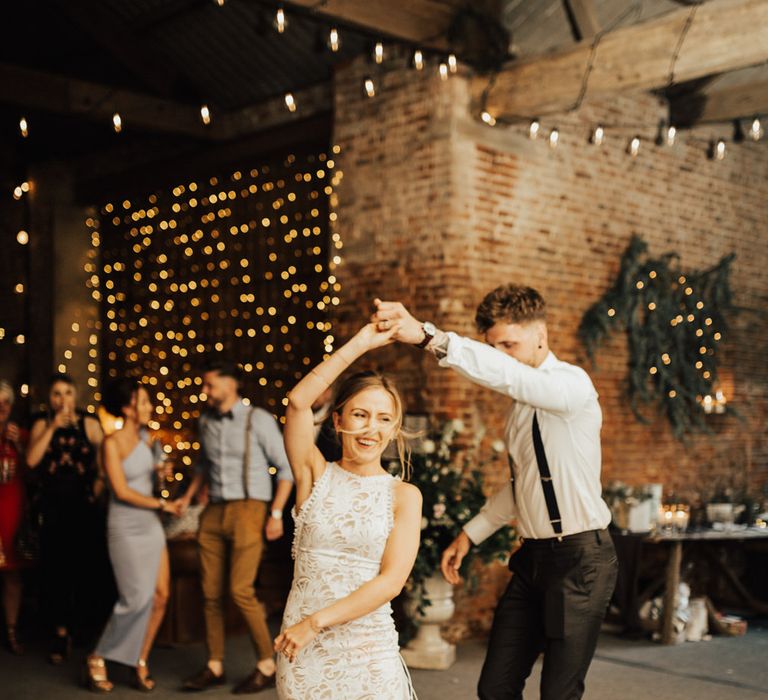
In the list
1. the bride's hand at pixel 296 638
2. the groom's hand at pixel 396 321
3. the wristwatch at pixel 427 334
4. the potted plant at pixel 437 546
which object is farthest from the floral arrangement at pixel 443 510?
the bride's hand at pixel 296 638

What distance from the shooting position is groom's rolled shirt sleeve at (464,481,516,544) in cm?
346

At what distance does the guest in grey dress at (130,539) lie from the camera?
5004 mm

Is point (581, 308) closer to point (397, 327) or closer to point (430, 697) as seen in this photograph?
point (430, 697)

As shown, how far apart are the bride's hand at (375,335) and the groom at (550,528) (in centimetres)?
43

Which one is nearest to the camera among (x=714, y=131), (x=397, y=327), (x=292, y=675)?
(x=292, y=675)

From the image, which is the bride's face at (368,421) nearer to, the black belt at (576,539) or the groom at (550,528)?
the groom at (550,528)

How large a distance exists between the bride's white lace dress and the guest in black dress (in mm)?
3569

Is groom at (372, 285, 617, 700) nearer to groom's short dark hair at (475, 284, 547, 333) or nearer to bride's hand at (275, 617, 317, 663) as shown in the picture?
groom's short dark hair at (475, 284, 547, 333)

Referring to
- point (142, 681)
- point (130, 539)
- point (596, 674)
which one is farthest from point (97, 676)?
point (596, 674)

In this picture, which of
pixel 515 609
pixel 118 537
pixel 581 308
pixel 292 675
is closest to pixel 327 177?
pixel 581 308

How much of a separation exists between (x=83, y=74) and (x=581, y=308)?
5477mm

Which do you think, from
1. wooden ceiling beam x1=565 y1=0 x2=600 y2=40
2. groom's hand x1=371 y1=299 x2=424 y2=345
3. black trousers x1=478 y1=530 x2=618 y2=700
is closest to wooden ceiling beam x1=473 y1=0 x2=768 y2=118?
wooden ceiling beam x1=565 y1=0 x2=600 y2=40

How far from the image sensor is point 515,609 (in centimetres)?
321

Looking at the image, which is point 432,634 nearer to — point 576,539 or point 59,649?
point 59,649
